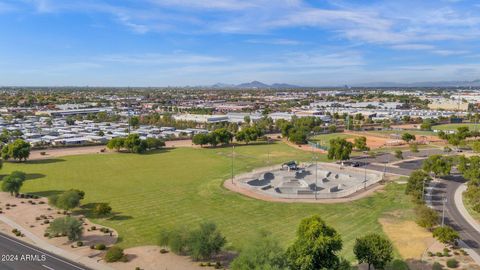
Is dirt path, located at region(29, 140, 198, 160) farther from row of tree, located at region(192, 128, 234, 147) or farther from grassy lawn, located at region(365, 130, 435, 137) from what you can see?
grassy lawn, located at region(365, 130, 435, 137)

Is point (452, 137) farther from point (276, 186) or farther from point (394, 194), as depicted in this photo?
point (276, 186)

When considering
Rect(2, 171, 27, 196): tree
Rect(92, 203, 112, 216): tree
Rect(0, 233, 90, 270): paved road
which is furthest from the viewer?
Rect(2, 171, 27, 196): tree

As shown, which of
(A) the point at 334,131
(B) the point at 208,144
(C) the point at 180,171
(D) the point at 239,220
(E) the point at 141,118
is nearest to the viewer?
(D) the point at 239,220

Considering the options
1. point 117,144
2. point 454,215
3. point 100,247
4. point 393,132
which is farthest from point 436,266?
point 393,132

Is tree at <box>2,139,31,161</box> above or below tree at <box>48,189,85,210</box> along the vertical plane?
above

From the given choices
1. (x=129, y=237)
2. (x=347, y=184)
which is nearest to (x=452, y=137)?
(x=347, y=184)

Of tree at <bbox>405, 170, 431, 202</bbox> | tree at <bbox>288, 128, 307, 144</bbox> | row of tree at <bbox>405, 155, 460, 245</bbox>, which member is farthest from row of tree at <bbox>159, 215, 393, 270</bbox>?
tree at <bbox>288, 128, 307, 144</bbox>

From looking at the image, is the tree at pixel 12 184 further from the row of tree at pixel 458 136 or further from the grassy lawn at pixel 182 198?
the row of tree at pixel 458 136
